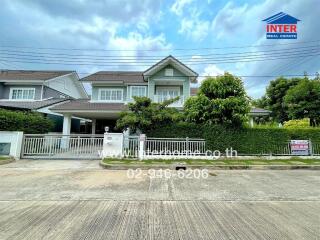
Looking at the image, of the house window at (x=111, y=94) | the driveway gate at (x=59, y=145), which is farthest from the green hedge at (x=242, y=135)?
the house window at (x=111, y=94)

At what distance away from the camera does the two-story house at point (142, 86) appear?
674 inches

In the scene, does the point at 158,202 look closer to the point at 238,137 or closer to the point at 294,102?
Answer: the point at 238,137

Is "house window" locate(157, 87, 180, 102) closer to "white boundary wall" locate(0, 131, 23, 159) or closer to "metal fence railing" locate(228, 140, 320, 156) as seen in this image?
"metal fence railing" locate(228, 140, 320, 156)

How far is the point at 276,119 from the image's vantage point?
3041 centimetres

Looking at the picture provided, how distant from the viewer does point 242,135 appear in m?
12.1

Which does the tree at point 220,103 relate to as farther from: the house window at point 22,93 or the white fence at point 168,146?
the house window at point 22,93

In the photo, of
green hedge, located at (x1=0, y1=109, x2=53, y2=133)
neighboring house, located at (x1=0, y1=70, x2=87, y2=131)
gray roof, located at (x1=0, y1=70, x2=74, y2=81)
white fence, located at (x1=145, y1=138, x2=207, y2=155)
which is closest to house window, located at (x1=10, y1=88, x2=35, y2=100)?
neighboring house, located at (x1=0, y1=70, x2=87, y2=131)

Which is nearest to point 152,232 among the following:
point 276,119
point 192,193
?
point 192,193

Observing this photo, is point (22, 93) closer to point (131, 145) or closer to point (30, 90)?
point (30, 90)

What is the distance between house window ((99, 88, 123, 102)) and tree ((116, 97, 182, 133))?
23.5 ft

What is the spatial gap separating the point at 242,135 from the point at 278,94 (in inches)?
915

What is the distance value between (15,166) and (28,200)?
563cm

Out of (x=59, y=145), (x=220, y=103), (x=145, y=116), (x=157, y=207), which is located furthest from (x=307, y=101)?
(x=59, y=145)

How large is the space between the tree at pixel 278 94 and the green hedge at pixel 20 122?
102 feet
